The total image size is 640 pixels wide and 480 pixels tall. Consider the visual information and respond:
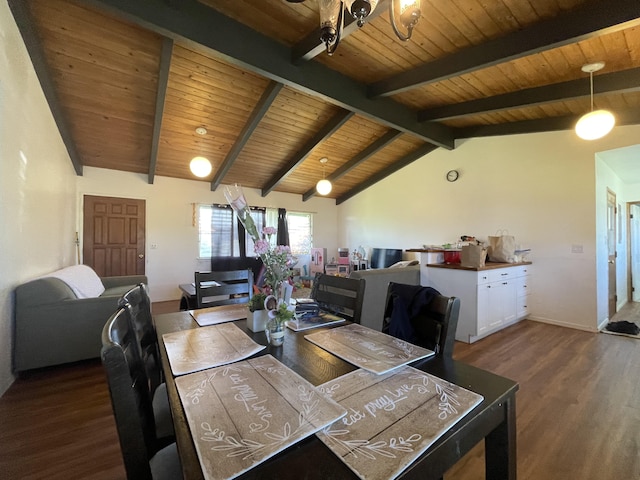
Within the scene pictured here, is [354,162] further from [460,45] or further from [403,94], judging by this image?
[460,45]

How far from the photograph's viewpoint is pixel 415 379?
0.97 metres

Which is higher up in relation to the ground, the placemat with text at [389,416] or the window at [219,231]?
the window at [219,231]

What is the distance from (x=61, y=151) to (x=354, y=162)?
478cm

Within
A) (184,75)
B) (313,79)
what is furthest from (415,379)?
(184,75)

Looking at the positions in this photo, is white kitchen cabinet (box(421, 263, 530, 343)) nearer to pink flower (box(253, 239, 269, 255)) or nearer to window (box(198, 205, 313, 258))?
pink flower (box(253, 239, 269, 255))

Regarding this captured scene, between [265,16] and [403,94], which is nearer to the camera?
[265,16]

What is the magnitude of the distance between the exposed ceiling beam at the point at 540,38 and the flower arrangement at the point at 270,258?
9.12 feet

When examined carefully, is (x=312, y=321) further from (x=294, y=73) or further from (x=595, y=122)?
(x=595, y=122)

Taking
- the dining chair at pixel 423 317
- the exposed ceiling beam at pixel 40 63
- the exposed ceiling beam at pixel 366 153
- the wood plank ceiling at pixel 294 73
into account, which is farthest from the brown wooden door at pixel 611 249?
the exposed ceiling beam at pixel 40 63

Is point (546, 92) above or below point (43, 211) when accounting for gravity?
above

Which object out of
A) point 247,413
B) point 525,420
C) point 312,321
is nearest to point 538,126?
point 525,420

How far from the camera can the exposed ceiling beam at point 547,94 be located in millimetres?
2902

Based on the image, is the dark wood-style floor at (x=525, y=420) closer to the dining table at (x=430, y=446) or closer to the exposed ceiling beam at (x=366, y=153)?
the dining table at (x=430, y=446)

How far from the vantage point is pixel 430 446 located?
67cm
